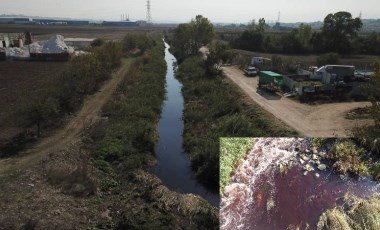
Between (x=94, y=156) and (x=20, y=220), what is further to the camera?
(x=94, y=156)

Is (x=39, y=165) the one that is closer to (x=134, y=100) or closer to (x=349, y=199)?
(x=134, y=100)

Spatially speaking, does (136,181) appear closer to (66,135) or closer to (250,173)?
(66,135)

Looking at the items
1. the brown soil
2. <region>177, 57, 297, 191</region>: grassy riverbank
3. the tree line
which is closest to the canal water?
<region>177, 57, 297, 191</region>: grassy riverbank

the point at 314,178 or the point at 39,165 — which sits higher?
the point at 314,178

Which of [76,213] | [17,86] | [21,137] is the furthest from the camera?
[17,86]

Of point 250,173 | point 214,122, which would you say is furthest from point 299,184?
point 214,122

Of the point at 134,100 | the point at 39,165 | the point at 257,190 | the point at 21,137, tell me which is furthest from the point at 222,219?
the point at 134,100

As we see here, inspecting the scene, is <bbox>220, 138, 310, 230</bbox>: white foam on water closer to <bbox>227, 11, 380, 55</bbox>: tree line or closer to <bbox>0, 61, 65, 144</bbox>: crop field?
<bbox>0, 61, 65, 144</bbox>: crop field

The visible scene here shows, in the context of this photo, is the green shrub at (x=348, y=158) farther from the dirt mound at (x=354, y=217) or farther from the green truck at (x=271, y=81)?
the green truck at (x=271, y=81)
